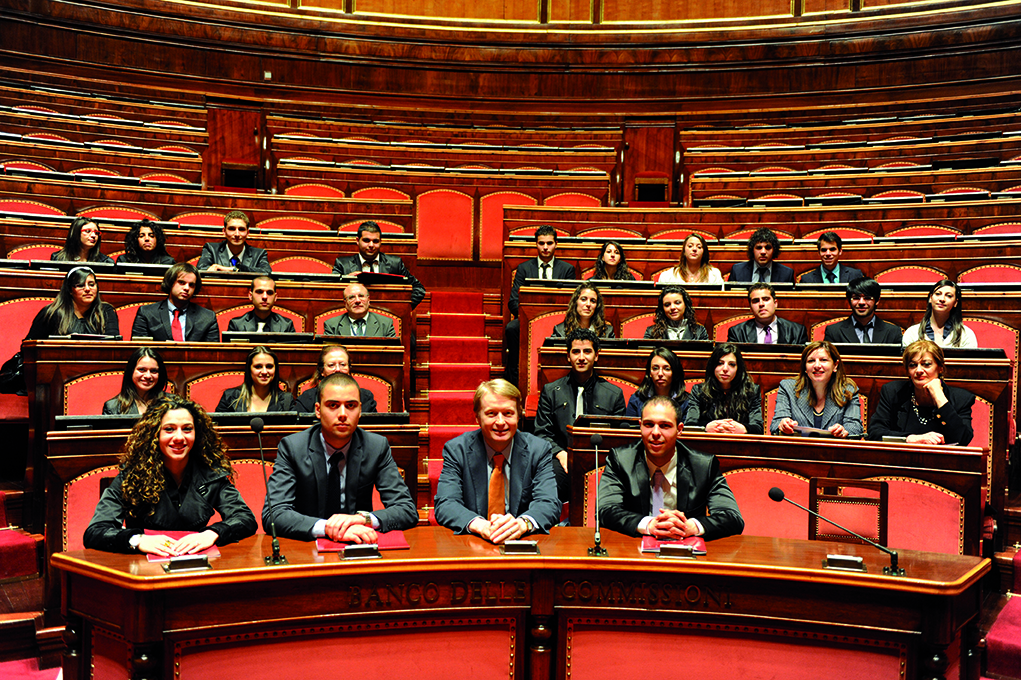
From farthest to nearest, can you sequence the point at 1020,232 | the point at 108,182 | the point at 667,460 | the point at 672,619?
the point at 108,182
the point at 1020,232
the point at 667,460
the point at 672,619

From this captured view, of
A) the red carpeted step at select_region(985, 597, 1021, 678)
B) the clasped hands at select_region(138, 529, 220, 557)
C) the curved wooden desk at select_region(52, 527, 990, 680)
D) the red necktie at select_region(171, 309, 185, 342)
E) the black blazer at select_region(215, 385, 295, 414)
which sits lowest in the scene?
the red carpeted step at select_region(985, 597, 1021, 678)

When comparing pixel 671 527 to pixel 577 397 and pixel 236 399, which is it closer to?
pixel 577 397

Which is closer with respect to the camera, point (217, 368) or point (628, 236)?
point (217, 368)

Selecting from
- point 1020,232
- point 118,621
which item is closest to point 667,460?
point 118,621

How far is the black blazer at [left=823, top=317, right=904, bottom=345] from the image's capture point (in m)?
3.21

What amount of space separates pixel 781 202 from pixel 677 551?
10.8ft

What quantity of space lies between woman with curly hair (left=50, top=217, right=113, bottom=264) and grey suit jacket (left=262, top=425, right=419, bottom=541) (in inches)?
82.8

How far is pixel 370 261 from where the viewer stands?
406cm

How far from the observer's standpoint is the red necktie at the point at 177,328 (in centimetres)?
329

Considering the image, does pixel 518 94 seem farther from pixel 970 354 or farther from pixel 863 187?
pixel 970 354

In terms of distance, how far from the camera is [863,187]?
4953mm

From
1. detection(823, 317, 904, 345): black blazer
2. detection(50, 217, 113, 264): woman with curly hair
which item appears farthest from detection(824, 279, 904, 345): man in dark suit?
detection(50, 217, 113, 264): woman with curly hair

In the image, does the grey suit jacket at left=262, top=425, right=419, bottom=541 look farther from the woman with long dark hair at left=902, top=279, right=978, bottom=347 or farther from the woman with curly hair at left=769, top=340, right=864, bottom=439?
the woman with long dark hair at left=902, top=279, right=978, bottom=347

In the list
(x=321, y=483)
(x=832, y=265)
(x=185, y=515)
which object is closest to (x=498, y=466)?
(x=321, y=483)
